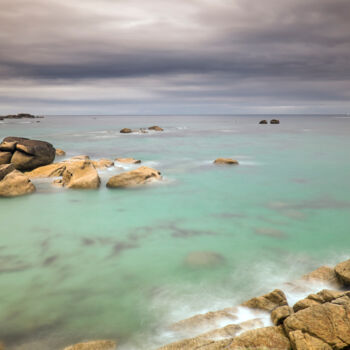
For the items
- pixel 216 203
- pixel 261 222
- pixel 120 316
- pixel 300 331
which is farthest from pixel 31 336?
pixel 216 203

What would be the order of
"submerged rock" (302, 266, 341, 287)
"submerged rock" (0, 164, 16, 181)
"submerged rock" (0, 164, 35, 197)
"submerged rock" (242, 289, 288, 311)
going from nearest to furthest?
"submerged rock" (242, 289, 288, 311)
"submerged rock" (302, 266, 341, 287)
"submerged rock" (0, 164, 35, 197)
"submerged rock" (0, 164, 16, 181)

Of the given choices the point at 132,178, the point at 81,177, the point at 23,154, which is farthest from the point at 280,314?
the point at 23,154

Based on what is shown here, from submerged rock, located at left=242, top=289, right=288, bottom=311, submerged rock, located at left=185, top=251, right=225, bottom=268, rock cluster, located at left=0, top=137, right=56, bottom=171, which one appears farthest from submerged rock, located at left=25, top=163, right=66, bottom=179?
submerged rock, located at left=242, top=289, right=288, bottom=311

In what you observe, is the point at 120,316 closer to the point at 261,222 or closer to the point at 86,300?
the point at 86,300

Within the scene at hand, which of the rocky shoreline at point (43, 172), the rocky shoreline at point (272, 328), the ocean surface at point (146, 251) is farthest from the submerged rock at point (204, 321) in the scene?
the rocky shoreline at point (43, 172)

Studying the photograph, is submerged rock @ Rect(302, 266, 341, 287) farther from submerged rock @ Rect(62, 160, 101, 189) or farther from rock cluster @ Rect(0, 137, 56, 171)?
rock cluster @ Rect(0, 137, 56, 171)

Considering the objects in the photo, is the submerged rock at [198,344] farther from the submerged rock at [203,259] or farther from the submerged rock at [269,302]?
the submerged rock at [203,259]

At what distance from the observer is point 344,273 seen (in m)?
5.99

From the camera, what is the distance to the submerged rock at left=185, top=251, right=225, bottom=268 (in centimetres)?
750

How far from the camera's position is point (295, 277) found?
680 cm

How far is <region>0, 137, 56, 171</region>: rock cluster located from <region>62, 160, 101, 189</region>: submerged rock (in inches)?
155

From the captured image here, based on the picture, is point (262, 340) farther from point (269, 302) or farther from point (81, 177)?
point (81, 177)

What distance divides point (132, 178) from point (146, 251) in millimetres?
7469

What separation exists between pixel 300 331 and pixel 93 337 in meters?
3.28
